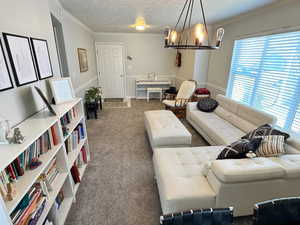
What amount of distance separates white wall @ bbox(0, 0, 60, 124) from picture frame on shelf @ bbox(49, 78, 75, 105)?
12cm

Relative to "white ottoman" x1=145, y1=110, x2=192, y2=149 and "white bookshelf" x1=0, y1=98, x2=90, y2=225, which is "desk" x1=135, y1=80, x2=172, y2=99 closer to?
"white ottoman" x1=145, y1=110, x2=192, y2=149

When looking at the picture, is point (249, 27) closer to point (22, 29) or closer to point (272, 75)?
point (272, 75)

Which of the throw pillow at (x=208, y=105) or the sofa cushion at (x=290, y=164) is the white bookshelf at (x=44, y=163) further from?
the throw pillow at (x=208, y=105)

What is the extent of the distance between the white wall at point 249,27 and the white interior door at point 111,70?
3.31 m

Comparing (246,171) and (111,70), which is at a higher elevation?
(111,70)

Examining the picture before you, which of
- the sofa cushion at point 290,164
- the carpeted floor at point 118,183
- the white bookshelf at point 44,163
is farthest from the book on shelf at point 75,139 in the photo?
the sofa cushion at point 290,164

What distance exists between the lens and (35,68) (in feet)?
5.28

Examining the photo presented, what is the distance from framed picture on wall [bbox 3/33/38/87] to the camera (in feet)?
4.10

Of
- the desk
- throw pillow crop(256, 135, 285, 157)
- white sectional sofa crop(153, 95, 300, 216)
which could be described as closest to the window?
white sectional sofa crop(153, 95, 300, 216)

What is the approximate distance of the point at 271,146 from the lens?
1.54 meters

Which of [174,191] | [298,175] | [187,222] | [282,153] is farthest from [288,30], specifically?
[187,222]

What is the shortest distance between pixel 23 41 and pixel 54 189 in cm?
142

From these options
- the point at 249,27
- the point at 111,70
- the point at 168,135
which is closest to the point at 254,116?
the point at 168,135

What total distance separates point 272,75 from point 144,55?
4402mm
